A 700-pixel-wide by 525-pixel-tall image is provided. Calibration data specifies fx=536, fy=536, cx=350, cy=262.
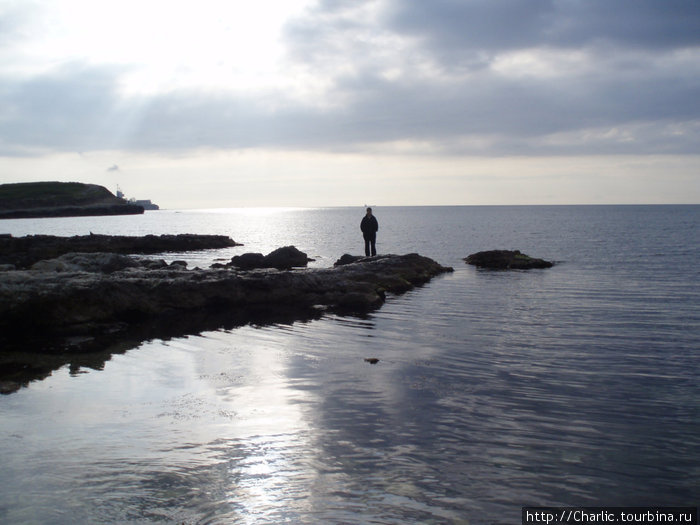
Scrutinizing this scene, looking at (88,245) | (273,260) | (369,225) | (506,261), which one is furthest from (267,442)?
(88,245)

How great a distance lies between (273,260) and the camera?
33.0m

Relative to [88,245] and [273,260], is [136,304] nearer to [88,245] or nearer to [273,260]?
[273,260]

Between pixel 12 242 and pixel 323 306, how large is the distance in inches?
1310

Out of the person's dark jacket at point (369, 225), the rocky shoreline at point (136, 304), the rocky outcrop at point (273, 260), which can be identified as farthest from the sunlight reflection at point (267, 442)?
the rocky outcrop at point (273, 260)

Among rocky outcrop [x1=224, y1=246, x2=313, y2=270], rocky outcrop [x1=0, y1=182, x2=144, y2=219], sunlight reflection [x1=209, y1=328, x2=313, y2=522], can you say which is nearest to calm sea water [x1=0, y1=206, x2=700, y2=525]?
sunlight reflection [x1=209, y1=328, x2=313, y2=522]

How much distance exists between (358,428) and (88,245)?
4567cm

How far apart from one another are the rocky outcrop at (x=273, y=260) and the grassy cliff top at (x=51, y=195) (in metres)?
158

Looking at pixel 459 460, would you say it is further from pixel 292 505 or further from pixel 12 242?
pixel 12 242

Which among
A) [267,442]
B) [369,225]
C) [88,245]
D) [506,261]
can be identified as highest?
[369,225]

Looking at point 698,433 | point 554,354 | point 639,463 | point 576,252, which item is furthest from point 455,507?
point 576,252

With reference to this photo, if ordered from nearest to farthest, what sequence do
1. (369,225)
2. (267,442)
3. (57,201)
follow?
(267,442) < (369,225) < (57,201)

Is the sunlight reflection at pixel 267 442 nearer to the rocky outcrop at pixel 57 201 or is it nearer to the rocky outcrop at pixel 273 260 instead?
the rocky outcrop at pixel 273 260

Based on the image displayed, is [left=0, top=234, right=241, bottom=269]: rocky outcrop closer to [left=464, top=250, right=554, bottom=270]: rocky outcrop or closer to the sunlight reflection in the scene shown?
the sunlight reflection

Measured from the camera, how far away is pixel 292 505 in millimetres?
5520
